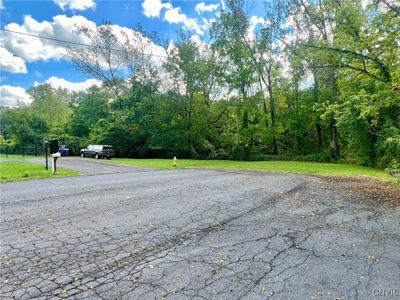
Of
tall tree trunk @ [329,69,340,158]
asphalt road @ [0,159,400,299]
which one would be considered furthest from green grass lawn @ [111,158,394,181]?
asphalt road @ [0,159,400,299]

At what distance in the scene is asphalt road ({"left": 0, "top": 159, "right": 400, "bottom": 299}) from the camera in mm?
2826

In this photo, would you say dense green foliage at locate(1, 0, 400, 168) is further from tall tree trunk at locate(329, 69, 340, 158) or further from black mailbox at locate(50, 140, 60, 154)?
black mailbox at locate(50, 140, 60, 154)

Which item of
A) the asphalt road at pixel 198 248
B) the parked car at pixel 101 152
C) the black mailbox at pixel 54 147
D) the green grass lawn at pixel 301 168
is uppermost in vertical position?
the black mailbox at pixel 54 147

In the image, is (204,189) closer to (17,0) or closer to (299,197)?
(299,197)

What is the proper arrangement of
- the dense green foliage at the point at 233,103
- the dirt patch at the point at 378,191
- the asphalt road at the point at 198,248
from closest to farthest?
the asphalt road at the point at 198,248 < the dirt patch at the point at 378,191 < the dense green foliage at the point at 233,103

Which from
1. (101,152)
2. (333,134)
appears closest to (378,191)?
(333,134)

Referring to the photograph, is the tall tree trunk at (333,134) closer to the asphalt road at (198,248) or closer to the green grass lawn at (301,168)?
the green grass lawn at (301,168)

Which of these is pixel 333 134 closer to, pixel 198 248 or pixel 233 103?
pixel 233 103

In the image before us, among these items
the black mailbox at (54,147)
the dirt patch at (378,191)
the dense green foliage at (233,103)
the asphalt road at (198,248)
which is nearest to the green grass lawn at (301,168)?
the dirt patch at (378,191)

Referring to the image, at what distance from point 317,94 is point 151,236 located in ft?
83.2

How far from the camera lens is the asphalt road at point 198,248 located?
2826 mm

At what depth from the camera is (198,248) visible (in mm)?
3859

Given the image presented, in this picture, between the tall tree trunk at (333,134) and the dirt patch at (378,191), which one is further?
the tall tree trunk at (333,134)

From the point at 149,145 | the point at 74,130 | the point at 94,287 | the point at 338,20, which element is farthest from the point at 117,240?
the point at 74,130
